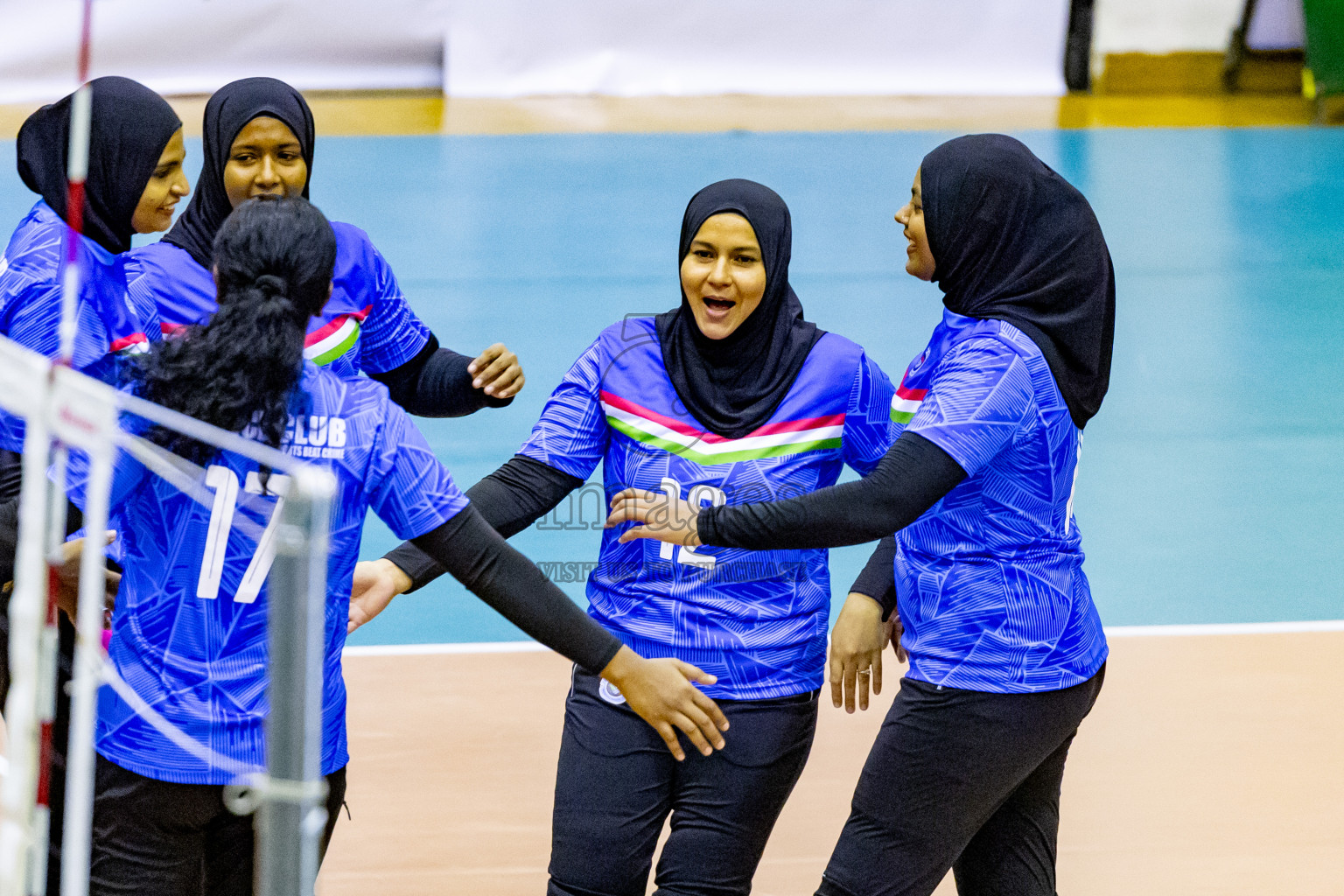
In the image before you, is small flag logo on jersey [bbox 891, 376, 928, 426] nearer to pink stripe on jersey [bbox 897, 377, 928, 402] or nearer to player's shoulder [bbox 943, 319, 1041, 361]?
pink stripe on jersey [bbox 897, 377, 928, 402]

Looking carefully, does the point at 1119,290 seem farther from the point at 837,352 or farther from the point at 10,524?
the point at 10,524

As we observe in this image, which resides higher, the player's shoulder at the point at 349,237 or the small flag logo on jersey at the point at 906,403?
the player's shoulder at the point at 349,237

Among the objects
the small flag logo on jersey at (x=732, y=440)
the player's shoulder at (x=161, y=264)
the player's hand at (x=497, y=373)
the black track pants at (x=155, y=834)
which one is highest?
the player's shoulder at (x=161, y=264)

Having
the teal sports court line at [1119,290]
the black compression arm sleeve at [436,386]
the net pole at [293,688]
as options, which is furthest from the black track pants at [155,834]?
the teal sports court line at [1119,290]

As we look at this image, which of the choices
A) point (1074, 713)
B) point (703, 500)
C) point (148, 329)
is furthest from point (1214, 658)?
point (148, 329)

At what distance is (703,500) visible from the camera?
127 inches

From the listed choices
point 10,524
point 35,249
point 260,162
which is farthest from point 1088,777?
point 35,249

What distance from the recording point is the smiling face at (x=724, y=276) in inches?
132

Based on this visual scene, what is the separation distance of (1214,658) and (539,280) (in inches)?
189

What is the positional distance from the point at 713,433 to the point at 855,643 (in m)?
0.56

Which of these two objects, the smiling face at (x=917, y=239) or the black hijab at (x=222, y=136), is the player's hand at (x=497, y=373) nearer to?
the black hijab at (x=222, y=136)

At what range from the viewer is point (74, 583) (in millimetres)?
3215

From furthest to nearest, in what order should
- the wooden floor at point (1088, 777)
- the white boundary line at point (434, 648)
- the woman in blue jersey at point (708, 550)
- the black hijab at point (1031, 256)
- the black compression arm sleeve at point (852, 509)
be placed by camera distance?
the white boundary line at point (434, 648), the wooden floor at point (1088, 777), the woman in blue jersey at point (708, 550), the black hijab at point (1031, 256), the black compression arm sleeve at point (852, 509)

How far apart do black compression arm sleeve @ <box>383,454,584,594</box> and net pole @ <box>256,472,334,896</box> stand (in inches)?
52.1
